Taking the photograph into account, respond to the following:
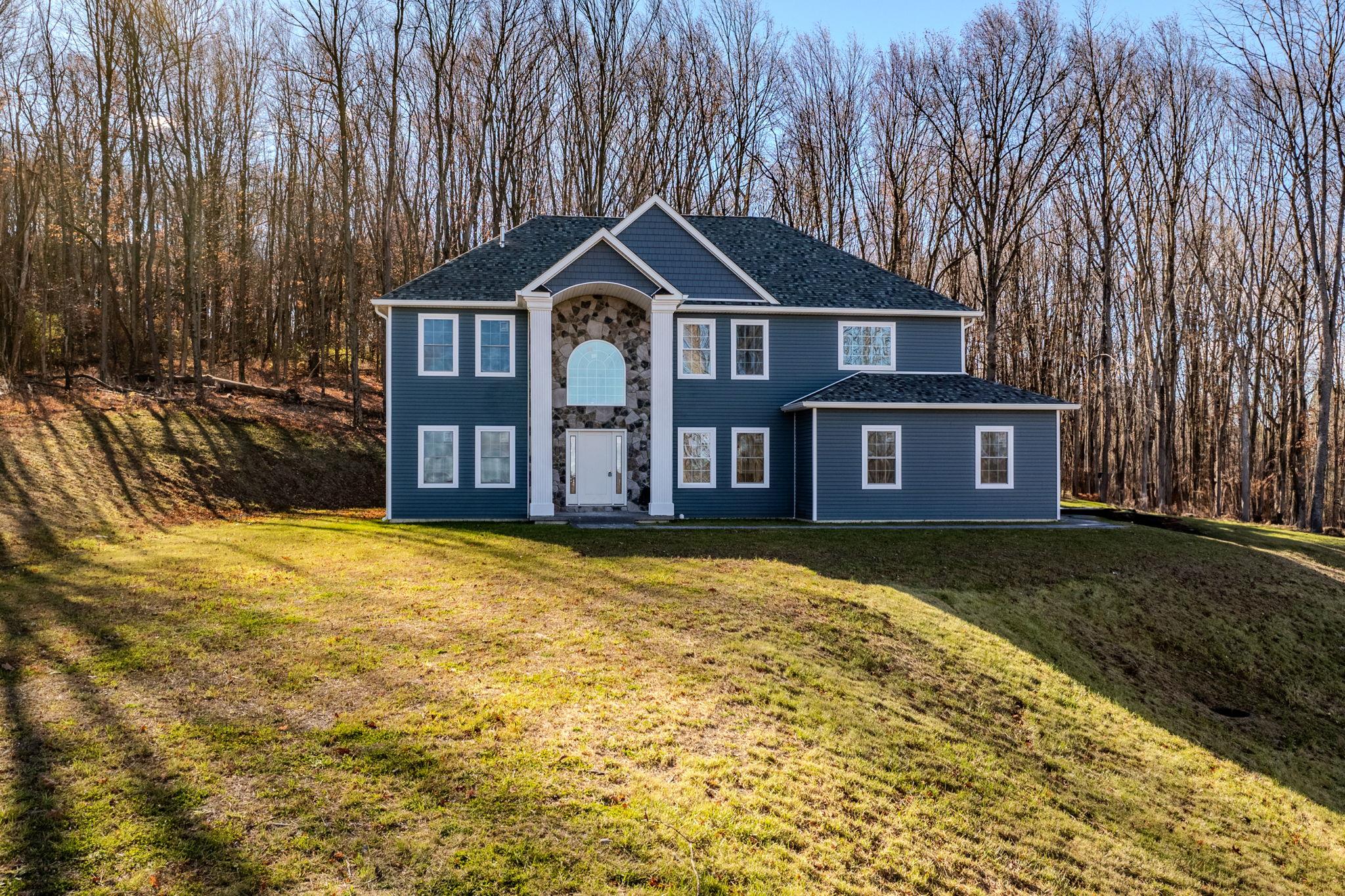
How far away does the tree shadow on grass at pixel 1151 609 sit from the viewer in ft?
34.1

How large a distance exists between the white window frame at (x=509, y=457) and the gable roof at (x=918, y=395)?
23.3 ft

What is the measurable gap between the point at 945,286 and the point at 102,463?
35.9m

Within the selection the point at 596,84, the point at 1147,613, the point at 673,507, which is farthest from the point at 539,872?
the point at 596,84

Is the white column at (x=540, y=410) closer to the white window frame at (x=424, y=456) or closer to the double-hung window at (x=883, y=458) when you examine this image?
the white window frame at (x=424, y=456)

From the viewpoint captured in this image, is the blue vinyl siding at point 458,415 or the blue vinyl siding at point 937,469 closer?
the blue vinyl siding at point 937,469

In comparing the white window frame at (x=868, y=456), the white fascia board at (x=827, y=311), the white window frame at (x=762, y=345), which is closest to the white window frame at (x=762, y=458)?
the white window frame at (x=762, y=345)

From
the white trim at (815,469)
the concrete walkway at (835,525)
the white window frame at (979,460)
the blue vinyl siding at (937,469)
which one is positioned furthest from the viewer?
the white window frame at (979,460)

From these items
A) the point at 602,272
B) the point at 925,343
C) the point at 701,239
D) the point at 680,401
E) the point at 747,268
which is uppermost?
the point at 701,239

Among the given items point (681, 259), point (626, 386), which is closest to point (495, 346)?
point (626, 386)

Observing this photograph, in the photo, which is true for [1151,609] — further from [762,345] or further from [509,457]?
[509,457]

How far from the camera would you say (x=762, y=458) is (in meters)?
20.7

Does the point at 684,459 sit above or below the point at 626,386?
below

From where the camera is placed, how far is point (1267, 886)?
679cm

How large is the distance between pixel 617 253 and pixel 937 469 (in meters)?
9.75
